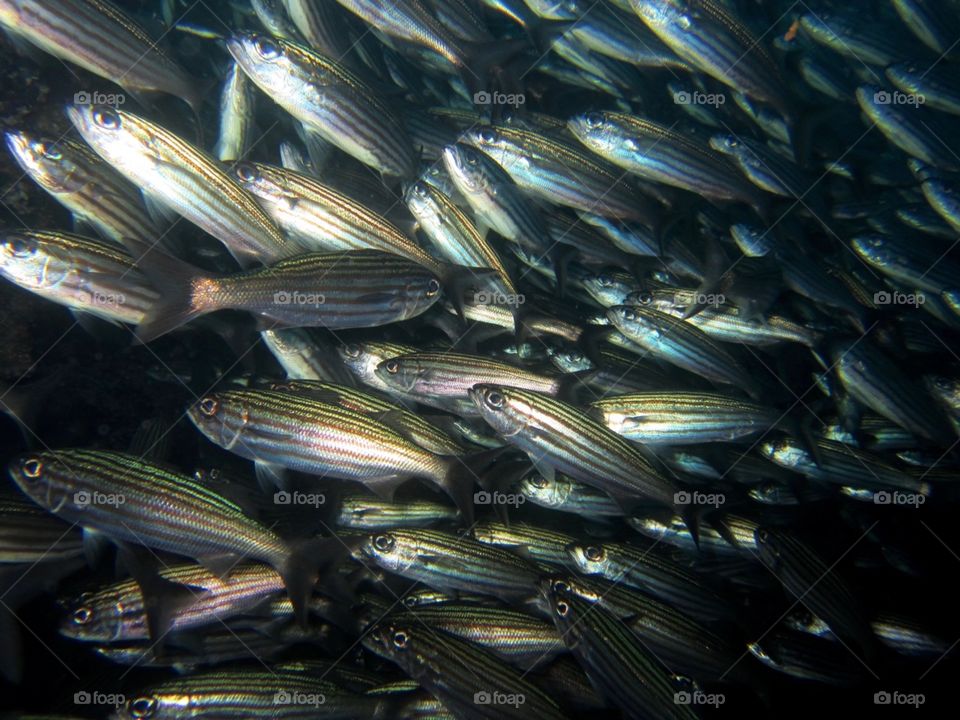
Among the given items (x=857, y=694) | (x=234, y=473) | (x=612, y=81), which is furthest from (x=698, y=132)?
(x=857, y=694)

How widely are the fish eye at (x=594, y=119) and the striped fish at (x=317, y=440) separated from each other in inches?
123

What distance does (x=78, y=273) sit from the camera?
3270 mm

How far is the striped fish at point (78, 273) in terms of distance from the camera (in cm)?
317

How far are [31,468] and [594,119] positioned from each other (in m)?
4.81

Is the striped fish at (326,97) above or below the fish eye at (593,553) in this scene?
above

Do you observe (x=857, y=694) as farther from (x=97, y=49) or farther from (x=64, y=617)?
(x=97, y=49)

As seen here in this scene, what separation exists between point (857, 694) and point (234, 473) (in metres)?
7.39

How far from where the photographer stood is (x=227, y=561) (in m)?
3.41

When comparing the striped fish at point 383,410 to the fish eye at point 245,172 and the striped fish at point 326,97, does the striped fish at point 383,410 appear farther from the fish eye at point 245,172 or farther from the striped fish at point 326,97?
the striped fish at point 326,97

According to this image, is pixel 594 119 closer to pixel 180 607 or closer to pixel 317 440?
pixel 317 440

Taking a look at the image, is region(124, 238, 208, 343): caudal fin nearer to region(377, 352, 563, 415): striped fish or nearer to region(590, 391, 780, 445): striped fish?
region(377, 352, 563, 415): striped fish

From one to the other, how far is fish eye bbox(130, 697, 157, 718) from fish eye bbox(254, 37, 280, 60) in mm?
4408

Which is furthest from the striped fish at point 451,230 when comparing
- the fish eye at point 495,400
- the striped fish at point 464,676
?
the striped fish at point 464,676

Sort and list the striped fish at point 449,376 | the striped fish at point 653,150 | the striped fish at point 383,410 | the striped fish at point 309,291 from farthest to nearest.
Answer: the striped fish at point 653,150 → the striped fish at point 449,376 → the striped fish at point 383,410 → the striped fish at point 309,291
